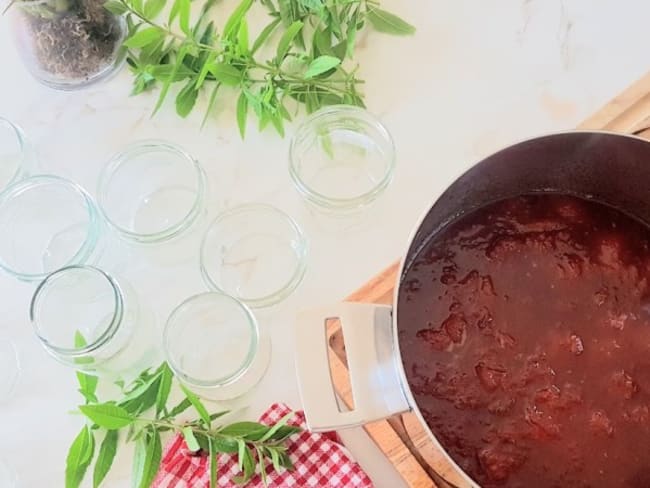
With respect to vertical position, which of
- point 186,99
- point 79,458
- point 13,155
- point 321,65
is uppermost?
point 321,65

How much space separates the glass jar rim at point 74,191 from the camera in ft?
3.63

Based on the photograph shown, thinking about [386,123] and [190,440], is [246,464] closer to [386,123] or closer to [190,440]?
[190,440]

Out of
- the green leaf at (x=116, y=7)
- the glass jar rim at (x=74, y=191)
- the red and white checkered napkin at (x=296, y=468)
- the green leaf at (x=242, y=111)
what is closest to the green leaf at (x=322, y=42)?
the green leaf at (x=242, y=111)

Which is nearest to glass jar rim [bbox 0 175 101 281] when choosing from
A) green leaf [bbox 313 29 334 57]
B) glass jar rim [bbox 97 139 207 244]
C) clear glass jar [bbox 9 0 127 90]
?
glass jar rim [bbox 97 139 207 244]

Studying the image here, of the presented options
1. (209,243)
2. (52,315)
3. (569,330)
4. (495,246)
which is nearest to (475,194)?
(495,246)

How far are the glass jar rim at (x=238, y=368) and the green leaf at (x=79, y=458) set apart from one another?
0.40 ft

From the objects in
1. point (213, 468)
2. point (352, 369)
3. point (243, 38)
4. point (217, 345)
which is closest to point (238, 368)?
point (217, 345)

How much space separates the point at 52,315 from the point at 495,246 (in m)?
0.53

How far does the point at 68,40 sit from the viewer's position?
1141 millimetres

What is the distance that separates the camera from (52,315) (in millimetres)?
1090

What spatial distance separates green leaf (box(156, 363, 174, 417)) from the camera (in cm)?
A: 98

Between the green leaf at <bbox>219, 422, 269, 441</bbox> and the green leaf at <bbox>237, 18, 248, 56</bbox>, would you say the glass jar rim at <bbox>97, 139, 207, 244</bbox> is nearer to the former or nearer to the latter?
the green leaf at <bbox>237, 18, 248, 56</bbox>

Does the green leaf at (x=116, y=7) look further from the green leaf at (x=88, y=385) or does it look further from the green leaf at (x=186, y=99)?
the green leaf at (x=88, y=385)

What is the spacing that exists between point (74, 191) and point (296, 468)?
44 cm
